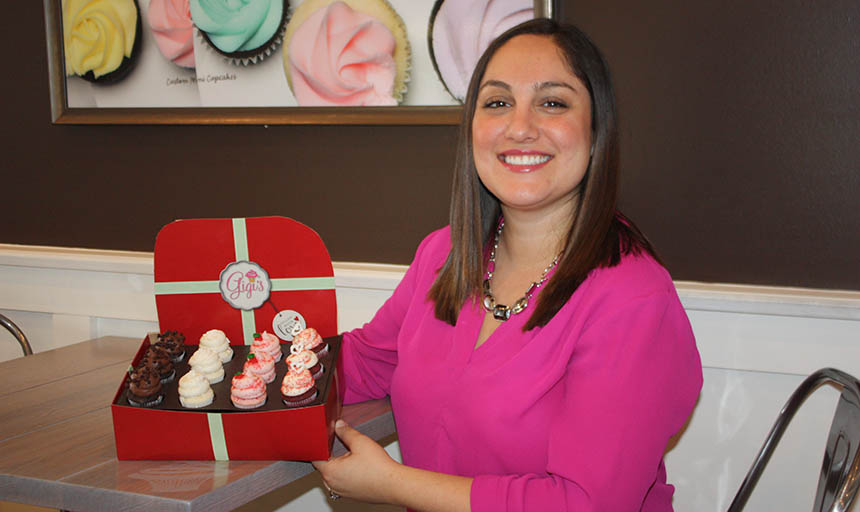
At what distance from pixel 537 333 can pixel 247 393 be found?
487 mm

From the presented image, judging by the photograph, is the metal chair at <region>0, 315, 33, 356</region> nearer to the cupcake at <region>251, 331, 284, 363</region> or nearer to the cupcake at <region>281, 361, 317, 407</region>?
the cupcake at <region>251, 331, 284, 363</region>

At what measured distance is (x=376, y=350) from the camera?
1622 mm

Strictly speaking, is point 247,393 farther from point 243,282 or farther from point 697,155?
point 697,155

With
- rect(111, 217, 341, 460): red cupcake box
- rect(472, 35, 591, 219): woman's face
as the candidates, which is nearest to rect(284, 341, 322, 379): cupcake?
rect(111, 217, 341, 460): red cupcake box

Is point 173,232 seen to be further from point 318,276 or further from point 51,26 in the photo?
point 51,26

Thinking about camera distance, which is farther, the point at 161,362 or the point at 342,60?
the point at 342,60

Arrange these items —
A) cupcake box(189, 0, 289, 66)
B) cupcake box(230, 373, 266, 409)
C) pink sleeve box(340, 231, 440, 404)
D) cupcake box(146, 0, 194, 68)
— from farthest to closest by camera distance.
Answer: cupcake box(146, 0, 194, 68), cupcake box(189, 0, 289, 66), pink sleeve box(340, 231, 440, 404), cupcake box(230, 373, 266, 409)

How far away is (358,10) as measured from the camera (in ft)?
6.53

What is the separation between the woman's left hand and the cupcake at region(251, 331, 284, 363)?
23 centimetres

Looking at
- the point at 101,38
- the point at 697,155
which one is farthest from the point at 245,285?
the point at 101,38

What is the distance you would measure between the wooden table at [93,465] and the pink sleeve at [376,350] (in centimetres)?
4

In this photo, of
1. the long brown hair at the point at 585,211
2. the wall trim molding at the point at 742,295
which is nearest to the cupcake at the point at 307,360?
the long brown hair at the point at 585,211

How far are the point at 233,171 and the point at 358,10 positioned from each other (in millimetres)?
601

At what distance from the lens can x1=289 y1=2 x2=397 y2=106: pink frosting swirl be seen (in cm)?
199
